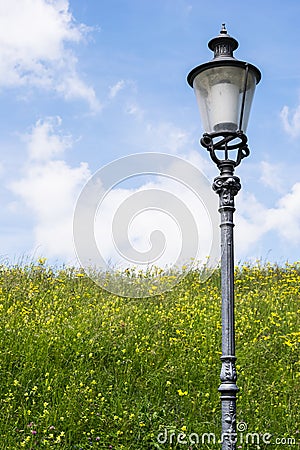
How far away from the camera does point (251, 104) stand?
15.8ft

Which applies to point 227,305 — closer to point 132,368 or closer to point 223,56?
point 223,56

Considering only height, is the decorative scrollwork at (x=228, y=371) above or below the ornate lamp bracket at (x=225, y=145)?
below

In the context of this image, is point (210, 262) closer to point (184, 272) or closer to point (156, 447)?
point (184, 272)

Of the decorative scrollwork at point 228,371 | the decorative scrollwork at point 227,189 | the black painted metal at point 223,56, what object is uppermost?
the black painted metal at point 223,56

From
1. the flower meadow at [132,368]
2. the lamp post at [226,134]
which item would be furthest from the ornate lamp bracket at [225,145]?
the flower meadow at [132,368]

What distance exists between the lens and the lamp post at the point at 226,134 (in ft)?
14.6

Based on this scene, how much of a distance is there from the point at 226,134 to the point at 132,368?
3.78 m

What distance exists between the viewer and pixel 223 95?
4.59m

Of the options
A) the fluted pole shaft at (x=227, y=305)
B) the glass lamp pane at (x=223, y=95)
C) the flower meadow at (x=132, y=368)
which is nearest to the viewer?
the fluted pole shaft at (x=227, y=305)

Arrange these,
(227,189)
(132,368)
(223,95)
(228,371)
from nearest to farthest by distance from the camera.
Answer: (228,371), (223,95), (227,189), (132,368)

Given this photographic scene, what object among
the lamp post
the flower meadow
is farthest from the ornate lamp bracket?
the flower meadow

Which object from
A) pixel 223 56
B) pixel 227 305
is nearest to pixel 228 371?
pixel 227 305

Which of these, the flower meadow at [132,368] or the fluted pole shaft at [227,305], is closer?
the fluted pole shaft at [227,305]

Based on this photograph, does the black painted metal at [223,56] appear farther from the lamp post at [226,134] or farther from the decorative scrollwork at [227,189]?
the decorative scrollwork at [227,189]
